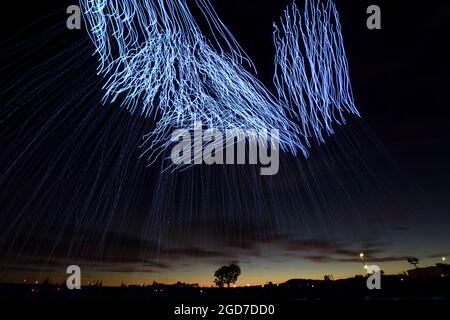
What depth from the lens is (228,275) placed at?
86250 mm

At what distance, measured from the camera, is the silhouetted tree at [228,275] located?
282 ft

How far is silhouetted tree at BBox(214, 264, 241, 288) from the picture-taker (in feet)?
282

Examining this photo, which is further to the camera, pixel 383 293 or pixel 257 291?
pixel 257 291
